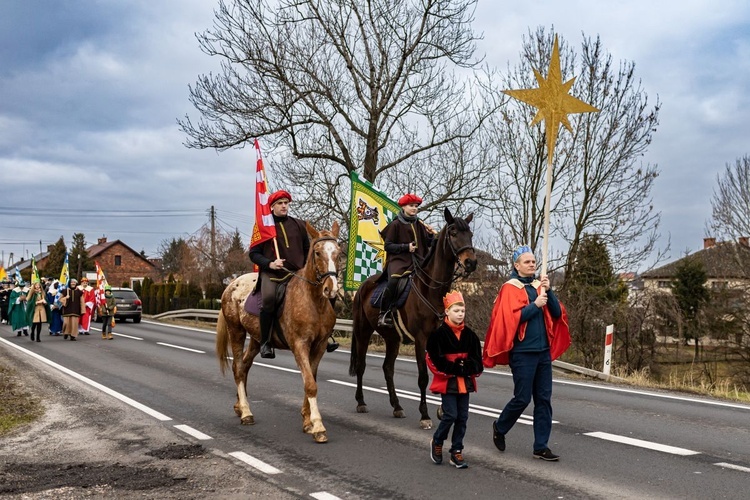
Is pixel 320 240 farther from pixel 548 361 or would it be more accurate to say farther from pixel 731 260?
pixel 731 260

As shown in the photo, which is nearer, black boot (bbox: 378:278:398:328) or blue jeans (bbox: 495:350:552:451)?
blue jeans (bbox: 495:350:552:451)

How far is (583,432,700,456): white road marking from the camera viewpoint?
7191mm

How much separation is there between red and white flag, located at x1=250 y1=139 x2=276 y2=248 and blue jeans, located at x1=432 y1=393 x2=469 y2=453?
324 cm

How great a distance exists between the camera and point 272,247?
29.6ft

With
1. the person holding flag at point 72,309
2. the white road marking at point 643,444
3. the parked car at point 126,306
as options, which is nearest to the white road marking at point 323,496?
the white road marking at point 643,444

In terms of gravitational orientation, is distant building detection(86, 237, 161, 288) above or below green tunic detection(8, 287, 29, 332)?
above

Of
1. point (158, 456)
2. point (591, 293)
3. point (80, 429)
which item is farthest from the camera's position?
point (591, 293)

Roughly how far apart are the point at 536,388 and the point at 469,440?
1.18m

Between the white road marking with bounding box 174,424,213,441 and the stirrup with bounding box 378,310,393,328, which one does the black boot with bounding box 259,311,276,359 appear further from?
the stirrup with bounding box 378,310,393,328

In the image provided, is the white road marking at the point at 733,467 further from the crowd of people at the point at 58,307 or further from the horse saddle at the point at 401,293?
the crowd of people at the point at 58,307

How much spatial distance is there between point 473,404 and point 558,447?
2.80m

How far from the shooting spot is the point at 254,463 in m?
6.89

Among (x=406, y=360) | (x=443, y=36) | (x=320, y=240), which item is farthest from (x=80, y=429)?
(x=443, y=36)

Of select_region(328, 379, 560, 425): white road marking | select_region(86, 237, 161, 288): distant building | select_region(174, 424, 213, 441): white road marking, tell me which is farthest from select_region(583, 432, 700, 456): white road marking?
select_region(86, 237, 161, 288): distant building
